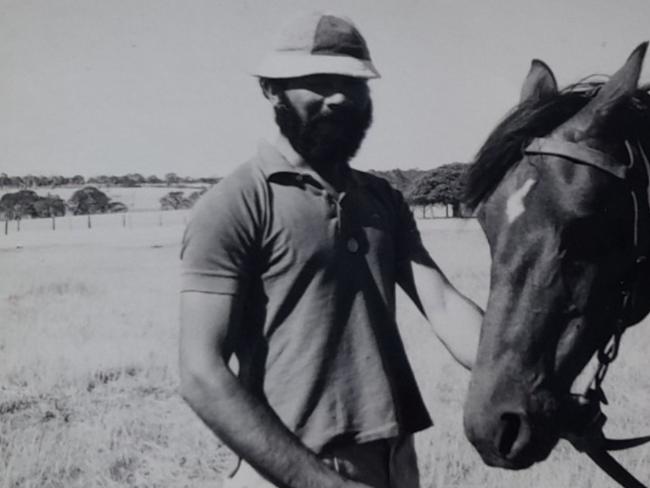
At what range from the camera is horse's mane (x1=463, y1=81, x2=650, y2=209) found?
2.43 m

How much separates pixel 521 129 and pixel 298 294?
3.18ft

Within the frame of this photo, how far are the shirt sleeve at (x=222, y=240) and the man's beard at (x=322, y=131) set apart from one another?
12.2 inches

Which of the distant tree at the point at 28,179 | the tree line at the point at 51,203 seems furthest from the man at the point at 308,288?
the tree line at the point at 51,203

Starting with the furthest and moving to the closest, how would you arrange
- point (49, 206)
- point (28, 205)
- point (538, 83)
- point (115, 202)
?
1. point (115, 202)
2. point (49, 206)
3. point (28, 205)
4. point (538, 83)

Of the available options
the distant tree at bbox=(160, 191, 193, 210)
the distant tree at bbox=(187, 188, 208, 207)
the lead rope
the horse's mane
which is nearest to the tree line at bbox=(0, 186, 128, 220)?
the distant tree at bbox=(187, 188, 208, 207)

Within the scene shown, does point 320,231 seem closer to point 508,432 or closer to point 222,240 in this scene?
point 222,240

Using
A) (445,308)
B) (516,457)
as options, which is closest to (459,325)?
(445,308)

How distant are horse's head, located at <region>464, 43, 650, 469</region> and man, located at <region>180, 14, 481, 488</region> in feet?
1.29

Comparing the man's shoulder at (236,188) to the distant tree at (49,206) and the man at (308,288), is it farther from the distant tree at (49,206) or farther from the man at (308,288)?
the distant tree at (49,206)

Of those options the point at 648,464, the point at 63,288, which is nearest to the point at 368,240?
the point at 648,464

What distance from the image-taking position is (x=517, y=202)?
230 cm

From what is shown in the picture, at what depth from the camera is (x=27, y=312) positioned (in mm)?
12453

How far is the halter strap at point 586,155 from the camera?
2277mm

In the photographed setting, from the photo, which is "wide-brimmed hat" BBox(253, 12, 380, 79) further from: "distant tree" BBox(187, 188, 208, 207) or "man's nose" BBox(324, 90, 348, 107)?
"distant tree" BBox(187, 188, 208, 207)
